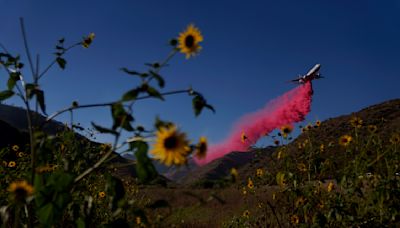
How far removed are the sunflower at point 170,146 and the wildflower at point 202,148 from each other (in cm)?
6

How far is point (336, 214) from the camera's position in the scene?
4.02 m

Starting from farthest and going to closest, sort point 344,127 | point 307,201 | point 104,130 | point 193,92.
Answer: point 344,127 < point 307,201 < point 193,92 < point 104,130

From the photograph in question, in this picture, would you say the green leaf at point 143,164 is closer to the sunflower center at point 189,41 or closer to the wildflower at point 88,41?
the sunflower center at point 189,41

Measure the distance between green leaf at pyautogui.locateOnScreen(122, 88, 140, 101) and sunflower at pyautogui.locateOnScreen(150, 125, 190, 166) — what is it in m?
0.19

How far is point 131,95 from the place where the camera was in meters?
2.10

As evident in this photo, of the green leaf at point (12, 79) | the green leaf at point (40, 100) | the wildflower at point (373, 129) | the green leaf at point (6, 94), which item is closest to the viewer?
the green leaf at point (40, 100)

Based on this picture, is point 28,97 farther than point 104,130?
Yes

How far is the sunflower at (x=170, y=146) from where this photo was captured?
212 cm

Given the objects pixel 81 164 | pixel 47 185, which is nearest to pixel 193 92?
pixel 47 185

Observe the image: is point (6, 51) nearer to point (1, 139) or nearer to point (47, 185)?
point (47, 185)

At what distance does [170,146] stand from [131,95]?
29 centimetres

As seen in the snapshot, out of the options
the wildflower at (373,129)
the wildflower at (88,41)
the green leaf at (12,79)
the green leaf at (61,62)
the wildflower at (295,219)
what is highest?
the wildflower at (88,41)

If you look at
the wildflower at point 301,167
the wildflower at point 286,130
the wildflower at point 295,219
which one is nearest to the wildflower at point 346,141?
the wildflower at point 301,167

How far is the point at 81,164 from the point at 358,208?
8.24 ft
